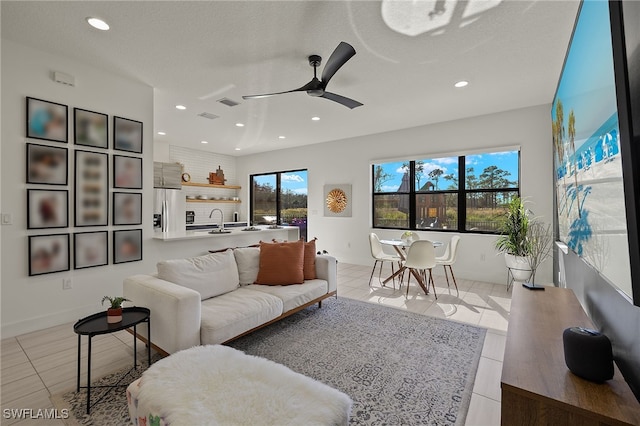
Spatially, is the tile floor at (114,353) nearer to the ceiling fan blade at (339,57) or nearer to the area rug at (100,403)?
the area rug at (100,403)

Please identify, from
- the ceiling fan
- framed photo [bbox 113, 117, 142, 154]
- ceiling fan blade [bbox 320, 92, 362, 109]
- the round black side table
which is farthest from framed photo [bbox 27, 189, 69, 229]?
ceiling fan blade [bbox 320, 92, 362, 109]

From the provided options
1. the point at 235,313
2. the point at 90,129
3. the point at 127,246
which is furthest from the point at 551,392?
the point at 90,129

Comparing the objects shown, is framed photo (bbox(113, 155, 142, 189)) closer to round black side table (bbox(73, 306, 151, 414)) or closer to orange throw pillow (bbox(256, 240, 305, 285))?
orange throw pillow (bbox(256, 240, 305, 285))

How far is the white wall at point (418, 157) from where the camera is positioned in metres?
4.49

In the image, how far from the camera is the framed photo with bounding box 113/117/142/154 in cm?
348

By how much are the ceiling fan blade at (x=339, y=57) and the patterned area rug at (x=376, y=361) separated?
247 cm

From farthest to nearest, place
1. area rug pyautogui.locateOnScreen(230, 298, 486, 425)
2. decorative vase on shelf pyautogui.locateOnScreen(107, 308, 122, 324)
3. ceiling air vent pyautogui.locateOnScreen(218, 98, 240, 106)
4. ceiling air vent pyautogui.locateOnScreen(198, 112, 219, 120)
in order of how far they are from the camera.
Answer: ceiling air vent pyautogui.locateOnScreen(198, 112, 219, 120) → ceiling air vent pyautogui.locateOnScreen(218, 98, 240, 106) → decorative vase on shelf pyautogui.locateOnScreen(107, 308, 122, 324) → area rug pyautogui.locateOnScreen(230, 298, 486, 425)

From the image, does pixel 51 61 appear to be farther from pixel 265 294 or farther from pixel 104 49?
pixel 265 294

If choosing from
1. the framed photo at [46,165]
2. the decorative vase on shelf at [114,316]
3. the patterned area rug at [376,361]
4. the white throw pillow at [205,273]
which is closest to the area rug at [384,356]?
the patterned area rug at [376,361]

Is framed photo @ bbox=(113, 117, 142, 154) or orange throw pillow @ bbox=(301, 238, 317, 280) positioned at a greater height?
framed photo @ bbox=(113, 117, 142, 154)

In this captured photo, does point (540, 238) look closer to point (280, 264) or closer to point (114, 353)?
point (280, 264)

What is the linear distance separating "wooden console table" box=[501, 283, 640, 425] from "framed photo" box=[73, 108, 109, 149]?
418 centimetres

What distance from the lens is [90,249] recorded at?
3.29 meters

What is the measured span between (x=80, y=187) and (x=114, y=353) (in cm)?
187
